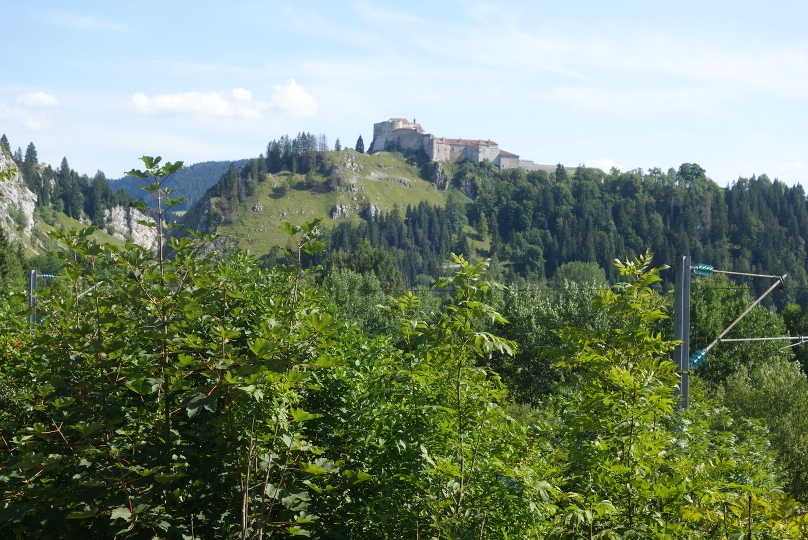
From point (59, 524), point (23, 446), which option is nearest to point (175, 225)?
point (23, 446)

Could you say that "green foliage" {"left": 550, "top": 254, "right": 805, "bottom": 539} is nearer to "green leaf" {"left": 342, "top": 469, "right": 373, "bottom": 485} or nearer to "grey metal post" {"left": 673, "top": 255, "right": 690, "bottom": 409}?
"green leaf" {"left": 342, "top": 469, "right": 373, "bottom": 485}

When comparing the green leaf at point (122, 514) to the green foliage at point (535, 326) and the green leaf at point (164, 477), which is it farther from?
the green foliage at point (535, 326)

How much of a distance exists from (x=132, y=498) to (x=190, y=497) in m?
0.67

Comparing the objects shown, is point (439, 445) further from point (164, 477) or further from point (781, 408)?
point (781, 408)

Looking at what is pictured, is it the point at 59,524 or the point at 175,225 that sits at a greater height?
the point at 175,225

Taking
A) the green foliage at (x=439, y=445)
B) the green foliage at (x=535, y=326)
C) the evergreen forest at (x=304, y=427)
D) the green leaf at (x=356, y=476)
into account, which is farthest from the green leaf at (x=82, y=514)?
the green foliage at (x=535, y=326)

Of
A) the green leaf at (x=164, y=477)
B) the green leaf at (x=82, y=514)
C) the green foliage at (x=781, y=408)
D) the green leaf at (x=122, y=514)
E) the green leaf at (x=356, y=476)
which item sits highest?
the green leaf at (x=164, y=477)

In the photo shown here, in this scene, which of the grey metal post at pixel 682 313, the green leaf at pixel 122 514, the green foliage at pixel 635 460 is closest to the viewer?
the green foliage at pixel 635 460

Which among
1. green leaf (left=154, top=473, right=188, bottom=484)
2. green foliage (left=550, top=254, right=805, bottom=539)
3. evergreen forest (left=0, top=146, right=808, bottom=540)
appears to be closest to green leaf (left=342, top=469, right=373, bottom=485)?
evergreen forest (left=0, top=146, right=808, bottom=540)

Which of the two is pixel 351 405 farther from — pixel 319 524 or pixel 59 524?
pixel 59 524

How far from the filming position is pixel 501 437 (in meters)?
5.95

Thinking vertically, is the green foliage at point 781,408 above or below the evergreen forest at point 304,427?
below

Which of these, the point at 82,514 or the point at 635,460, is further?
the point at 635,460

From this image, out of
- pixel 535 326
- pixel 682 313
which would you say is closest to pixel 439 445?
pixel 682 313
